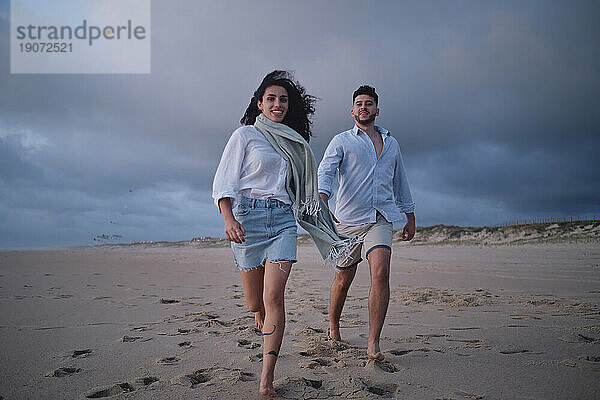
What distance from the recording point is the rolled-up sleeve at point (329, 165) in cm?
384

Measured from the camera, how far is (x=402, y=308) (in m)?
5.64

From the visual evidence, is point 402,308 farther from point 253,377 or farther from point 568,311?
point 253,377

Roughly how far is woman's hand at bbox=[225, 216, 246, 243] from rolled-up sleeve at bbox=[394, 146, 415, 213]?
195 centimetres

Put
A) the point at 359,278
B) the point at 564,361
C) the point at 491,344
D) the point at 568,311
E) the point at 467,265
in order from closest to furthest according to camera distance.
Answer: the point at 564,361 < the point at 491,344 < the point at 568,311 < the point at 359,278 < the point at 467,265

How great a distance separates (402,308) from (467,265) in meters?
7.48

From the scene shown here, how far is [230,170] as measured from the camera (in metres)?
2.88

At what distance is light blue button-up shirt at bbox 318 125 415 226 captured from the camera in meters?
3.85

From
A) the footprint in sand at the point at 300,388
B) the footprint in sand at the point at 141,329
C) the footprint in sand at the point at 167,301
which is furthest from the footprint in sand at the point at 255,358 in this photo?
the footprint in sand at the point at 167,301

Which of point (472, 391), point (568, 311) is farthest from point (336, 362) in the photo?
point (568, 311)

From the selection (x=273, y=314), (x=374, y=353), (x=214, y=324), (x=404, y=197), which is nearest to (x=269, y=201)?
(x=273, y=314)

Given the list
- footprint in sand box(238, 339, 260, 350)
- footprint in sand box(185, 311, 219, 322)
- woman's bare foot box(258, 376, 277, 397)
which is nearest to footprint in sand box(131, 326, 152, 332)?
footprint in sand box(185, 311, 219, 322)

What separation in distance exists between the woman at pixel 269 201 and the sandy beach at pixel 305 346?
1.81ft

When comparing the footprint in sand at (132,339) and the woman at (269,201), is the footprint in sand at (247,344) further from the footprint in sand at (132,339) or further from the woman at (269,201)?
the footprint in sand at (132,339)

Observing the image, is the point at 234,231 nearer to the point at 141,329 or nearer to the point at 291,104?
the point at 291,104
